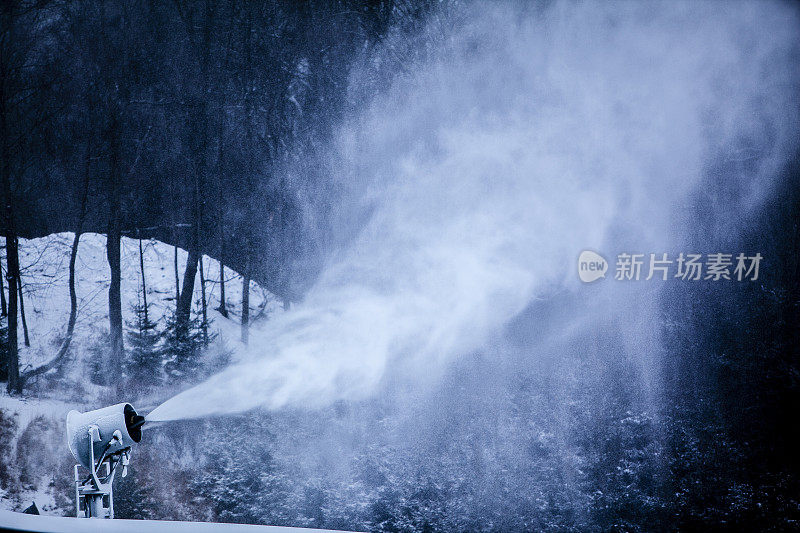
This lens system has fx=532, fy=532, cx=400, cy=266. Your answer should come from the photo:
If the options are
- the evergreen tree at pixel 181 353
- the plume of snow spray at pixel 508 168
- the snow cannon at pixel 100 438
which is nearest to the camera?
the snow cannon at pixel 100 438

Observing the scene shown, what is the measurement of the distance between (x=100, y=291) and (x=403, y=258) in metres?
1.41

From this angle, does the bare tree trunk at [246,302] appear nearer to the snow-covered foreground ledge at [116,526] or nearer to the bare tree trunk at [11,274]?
the snow-covered foreground ledge at [116,526]

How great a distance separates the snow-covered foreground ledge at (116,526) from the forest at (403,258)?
→ 0.70 feet

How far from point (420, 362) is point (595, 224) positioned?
102 cm

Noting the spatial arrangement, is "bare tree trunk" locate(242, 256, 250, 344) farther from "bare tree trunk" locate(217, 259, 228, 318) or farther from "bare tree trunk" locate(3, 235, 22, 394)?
"bare tree trunk" locate(3, 235, 22, 394)

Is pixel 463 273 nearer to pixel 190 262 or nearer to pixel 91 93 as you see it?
pixel 190 262

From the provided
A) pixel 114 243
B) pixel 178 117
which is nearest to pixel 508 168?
pixel 178 117

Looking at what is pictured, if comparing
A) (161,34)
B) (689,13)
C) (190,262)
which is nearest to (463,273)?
(190,262)

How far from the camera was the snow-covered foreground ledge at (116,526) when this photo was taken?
216cm

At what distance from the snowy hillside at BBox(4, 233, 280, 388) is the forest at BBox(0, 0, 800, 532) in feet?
0.04

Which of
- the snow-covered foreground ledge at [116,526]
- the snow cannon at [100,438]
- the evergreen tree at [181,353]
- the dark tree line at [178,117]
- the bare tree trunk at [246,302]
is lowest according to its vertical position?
the snow-covered foreground ledge at [116,526]

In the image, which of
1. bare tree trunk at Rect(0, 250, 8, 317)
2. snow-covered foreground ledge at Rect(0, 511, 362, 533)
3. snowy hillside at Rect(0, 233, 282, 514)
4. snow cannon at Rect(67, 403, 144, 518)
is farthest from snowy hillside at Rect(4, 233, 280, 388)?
snow-covered foreground ledge at Rect(0, 511, 362, 533)

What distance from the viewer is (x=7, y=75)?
2.43 meters

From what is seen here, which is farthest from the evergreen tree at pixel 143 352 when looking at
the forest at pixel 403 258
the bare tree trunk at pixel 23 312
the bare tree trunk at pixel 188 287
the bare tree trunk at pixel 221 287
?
the bare tree trunk at pixel 23 312
